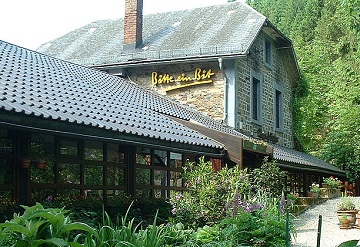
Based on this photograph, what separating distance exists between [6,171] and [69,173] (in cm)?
136

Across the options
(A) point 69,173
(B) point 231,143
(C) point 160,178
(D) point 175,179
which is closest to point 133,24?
(B) point 231,143

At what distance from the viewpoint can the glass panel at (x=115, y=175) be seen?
380 inches

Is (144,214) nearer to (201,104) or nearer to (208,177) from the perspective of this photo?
(208,177)

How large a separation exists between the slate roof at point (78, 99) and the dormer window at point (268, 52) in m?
6.48

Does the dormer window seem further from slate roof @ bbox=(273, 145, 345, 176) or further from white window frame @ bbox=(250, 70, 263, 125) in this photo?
slate roof @ bbox=(273, 145, 345, 176)

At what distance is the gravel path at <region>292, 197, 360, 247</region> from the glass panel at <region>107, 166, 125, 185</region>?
3.06 m

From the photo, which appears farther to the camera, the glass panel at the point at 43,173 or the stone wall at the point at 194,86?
the stone wall at the point at 194,86

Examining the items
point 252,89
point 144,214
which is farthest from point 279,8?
point 144,214

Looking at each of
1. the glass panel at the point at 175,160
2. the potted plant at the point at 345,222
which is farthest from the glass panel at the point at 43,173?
the potted plant at the point at 345,222

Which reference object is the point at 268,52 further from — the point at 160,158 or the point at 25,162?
the point at 25,162

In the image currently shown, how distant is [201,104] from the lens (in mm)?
17688

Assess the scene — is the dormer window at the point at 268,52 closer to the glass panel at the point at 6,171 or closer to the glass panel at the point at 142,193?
the glass panel at the point at 142,193

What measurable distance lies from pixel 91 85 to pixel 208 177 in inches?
165

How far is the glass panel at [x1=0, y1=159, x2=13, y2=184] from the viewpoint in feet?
24.4
